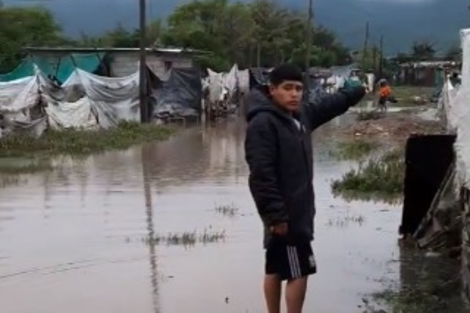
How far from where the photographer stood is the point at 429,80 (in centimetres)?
8525

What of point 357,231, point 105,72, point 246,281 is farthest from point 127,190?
point 105,72

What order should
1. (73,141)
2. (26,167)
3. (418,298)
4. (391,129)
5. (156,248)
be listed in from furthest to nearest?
(391,129) < (73,141) < (26,167) < (156,248) < (418,298)

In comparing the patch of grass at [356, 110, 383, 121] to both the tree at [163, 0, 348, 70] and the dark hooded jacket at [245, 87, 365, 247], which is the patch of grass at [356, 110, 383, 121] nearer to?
the tree at [163, 0, 348, 70]

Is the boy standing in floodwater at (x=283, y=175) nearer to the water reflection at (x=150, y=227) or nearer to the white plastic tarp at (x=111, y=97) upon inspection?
the water reflection at (x=150, y=227)

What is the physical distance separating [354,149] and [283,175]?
50.6ft

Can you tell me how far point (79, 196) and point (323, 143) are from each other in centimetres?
1156

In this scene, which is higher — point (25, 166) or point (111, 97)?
point (111, 97)

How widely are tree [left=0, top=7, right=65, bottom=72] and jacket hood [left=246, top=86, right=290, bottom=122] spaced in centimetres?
3172

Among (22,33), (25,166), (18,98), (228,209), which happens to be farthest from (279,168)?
(22,33)

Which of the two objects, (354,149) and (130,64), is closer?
(354,149)

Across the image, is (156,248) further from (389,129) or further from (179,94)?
(179,94)

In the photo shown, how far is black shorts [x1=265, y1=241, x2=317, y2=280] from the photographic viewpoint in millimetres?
5605

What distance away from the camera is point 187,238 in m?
9.29

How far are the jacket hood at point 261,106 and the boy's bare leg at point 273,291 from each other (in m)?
0.95
